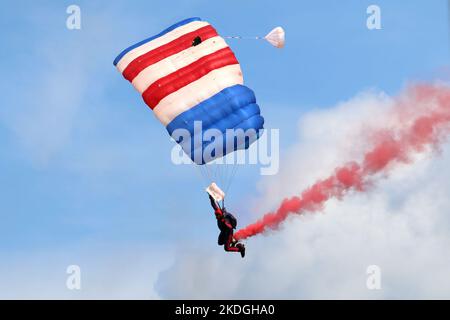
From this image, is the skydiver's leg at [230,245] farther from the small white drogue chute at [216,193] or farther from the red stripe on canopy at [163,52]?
the red stripe on canopy at [163,52]

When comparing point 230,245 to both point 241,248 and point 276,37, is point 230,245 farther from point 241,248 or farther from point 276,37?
point 276,37

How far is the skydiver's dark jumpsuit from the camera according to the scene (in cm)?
4356

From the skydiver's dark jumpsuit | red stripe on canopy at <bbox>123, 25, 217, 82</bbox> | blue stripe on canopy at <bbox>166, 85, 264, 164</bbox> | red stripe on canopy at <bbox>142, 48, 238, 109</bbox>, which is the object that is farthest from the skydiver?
red stripe on canopy at <bbox>123, 25, 217, 82</bbox>

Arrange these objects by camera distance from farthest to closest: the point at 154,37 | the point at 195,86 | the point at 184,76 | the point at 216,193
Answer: the point at 154,37, the point at 184,76, the point at 195,86, the point at 216,193

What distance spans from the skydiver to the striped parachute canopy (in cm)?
228

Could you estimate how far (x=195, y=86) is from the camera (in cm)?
4575

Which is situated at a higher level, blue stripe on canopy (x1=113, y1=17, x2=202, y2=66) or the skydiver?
blue stripe on canopy (x1=113, y1=17, x2=202, y2=66)

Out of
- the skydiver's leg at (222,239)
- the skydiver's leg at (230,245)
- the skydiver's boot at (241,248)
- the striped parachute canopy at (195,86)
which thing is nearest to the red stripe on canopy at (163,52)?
the striped parachute canopy at (195,86)

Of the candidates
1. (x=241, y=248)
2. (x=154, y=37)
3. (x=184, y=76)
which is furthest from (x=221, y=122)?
(x=154, y=37)

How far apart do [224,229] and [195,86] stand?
6.70m

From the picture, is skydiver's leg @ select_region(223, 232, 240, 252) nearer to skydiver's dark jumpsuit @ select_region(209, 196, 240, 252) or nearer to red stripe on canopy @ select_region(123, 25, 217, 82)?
skydiver's dark jumpsuit @ select_region(209, 196, 240, 252)

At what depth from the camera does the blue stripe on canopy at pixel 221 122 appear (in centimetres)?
4412

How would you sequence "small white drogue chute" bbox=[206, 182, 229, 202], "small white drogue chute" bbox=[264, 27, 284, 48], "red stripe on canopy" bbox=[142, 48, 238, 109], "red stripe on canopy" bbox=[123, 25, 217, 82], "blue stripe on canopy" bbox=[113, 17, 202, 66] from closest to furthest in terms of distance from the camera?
1. "small white drogue chute" bbox=[206, 182, 229, 202]
2. "small white drogue chute" bbox=[264, 27, 284, 48]
3. "red stripe on canopy" bbox=[142, 48, 238, 109]
4. "red stripe on canopy" bbox=[123, 25, 217, 82]
5. "blue stripe on canopy" bbox=[113, 17, 202, 66]
